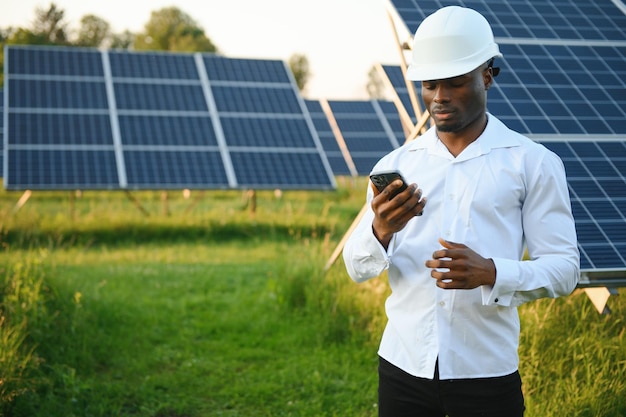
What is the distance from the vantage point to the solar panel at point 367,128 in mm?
18359

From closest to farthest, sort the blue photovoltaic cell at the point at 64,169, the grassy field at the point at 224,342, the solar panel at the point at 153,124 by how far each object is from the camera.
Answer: the grassy field at the point at 224,342
the blue photovoltaic cell at the point at 64,169
the solar panel at the point at 153,124

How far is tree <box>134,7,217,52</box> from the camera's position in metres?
48.8

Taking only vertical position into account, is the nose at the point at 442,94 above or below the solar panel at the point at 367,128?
above

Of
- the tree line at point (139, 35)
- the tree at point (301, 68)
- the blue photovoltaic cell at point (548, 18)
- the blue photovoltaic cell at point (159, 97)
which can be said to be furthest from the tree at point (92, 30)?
the blue photovoltaic cell at point (548, 18)

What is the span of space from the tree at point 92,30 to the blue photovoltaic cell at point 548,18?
2160 inches

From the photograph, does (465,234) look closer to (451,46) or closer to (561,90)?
(451,46)

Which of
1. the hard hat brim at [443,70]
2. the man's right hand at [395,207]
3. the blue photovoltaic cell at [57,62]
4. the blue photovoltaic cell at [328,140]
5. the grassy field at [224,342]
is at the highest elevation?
the hard hat brim at [443,70]

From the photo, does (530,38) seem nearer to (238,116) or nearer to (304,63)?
(238,116)

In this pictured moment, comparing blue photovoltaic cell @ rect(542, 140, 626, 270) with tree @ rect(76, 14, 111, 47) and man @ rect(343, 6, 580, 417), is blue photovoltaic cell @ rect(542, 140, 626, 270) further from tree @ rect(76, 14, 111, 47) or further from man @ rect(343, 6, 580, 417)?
tree @ rect(76, 14, 111, 47)

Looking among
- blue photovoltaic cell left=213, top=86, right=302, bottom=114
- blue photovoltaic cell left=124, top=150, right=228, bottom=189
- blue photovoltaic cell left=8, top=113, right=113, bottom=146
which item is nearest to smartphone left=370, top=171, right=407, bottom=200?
blue photovoltaic cell left=124, top=150, right=228, bottom=189

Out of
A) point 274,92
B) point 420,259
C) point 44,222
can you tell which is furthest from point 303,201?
point 420,259

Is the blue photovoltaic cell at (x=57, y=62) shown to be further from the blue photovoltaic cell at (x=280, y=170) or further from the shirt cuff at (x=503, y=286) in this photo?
the shirt cuff at (x=503, y=286)

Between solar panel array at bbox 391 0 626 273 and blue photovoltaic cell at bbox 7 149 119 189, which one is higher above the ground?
solar panel array at bbox 391 0 626 273

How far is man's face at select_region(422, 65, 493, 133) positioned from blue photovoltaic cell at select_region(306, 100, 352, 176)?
1471cm
